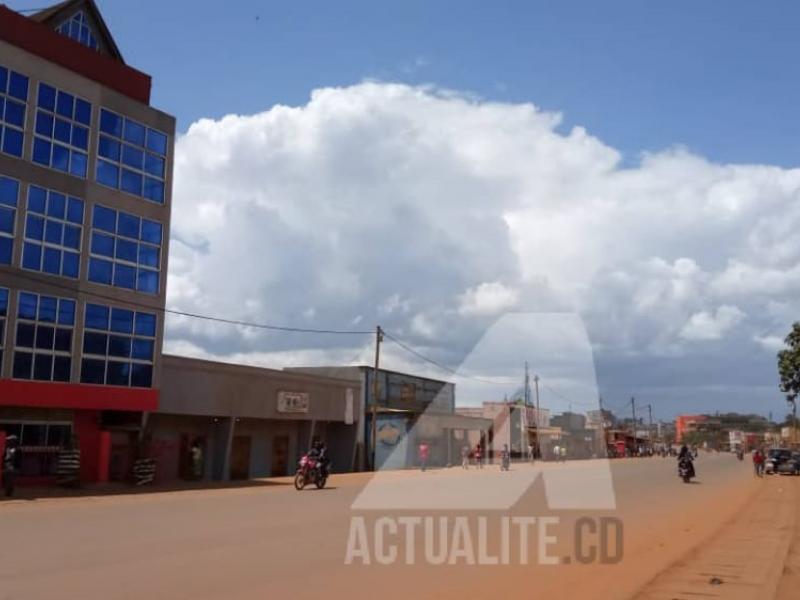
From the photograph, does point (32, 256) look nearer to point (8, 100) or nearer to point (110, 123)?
point (8, 100)

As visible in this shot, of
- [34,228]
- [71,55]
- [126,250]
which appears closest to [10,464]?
[34,228]

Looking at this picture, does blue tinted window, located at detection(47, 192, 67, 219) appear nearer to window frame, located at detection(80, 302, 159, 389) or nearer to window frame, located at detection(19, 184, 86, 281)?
window frame, located at detection(19, 184, 86, 281)

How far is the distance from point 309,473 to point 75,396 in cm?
812

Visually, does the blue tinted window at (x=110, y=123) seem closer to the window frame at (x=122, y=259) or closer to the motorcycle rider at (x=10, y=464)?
the window frame at (x=122, y=259)

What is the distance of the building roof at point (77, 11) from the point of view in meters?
27.8

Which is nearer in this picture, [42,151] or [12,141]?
[12,141]

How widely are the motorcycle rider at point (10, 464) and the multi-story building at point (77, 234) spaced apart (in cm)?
211

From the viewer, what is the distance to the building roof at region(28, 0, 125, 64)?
91.2 feet

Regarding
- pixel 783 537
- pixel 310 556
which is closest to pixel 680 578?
pixel 310 556

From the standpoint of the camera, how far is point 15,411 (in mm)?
24922

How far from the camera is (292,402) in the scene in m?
39.3

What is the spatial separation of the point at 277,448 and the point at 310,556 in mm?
29598

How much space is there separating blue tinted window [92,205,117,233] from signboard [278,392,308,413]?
43.0 feet

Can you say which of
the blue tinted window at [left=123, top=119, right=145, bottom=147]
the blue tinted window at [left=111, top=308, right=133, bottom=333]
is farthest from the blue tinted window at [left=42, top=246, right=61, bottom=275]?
the blue tinted window at [left=123, top=119, right=145, bottom=147]
